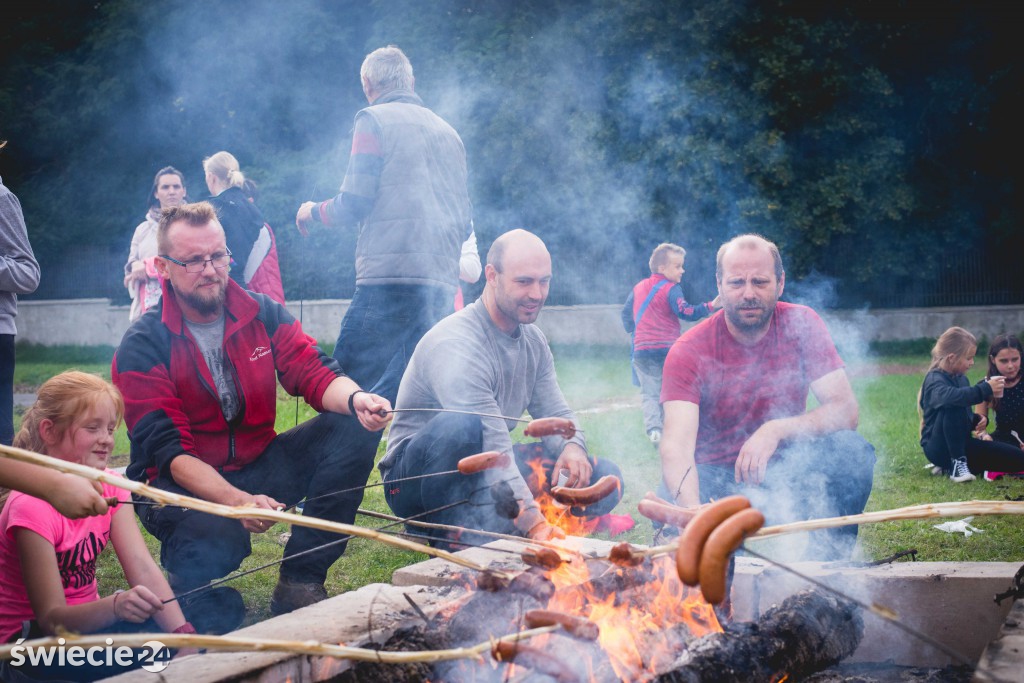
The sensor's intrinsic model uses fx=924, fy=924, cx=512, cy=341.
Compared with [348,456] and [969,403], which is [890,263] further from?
[348,456]

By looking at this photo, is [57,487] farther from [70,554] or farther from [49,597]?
[70,554]

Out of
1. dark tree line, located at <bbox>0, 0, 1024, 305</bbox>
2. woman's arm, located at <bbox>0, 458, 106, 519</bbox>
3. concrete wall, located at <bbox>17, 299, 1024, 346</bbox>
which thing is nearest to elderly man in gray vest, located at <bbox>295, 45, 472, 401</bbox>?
woman's arm, located at <bbox>0, 458, 106, 519</bbox>

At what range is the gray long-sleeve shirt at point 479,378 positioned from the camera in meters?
4.10

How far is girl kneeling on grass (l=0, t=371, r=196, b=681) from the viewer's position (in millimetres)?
2799

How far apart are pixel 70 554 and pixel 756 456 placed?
261cm

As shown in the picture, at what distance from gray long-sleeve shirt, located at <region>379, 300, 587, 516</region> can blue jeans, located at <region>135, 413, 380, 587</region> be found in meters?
0.32

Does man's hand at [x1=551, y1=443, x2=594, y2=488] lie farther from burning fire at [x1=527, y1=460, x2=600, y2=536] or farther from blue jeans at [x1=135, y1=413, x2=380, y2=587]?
blue jeans at [x1=135, y1=413, x2=380, y2=587]

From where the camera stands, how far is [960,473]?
6.80 metres

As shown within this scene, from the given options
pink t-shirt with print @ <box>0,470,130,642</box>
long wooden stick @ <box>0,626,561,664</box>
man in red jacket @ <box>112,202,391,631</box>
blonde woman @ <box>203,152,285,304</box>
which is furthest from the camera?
blonde woman @ <box>203,152,285,304</box>

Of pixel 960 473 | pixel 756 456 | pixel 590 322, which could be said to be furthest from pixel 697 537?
pixel 590 322

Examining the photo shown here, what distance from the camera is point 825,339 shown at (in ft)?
14.0

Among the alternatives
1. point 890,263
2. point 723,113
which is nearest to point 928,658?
point 723,113

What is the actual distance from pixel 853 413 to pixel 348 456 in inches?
89.5

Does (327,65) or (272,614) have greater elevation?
(327,65)
